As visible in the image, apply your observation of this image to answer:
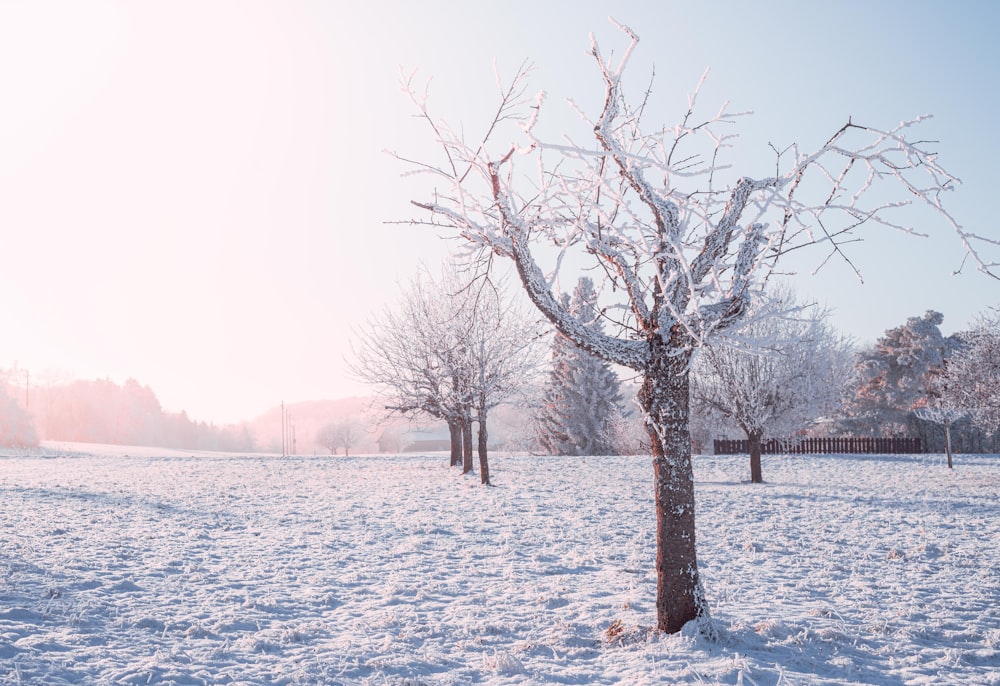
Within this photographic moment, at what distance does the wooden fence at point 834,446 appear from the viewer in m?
33.5

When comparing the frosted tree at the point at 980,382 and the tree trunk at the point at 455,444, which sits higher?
the frosted tree at the point at 980,382

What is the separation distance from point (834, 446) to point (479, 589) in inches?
1272

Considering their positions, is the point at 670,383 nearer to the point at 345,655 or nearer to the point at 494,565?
the point at 345,655

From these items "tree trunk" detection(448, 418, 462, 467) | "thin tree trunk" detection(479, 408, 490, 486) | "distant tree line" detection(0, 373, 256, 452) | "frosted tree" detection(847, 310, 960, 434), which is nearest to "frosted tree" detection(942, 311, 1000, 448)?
"frosted tree" detection(847, 310, 960, 434)

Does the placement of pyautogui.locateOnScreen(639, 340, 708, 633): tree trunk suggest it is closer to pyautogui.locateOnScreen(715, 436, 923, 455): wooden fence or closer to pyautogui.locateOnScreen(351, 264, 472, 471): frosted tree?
pyautogui.locateOnScreen(351, 264, 472, 471): frosted tree

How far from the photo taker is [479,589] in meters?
7.70

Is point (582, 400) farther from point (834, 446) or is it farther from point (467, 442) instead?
point (467, 442)

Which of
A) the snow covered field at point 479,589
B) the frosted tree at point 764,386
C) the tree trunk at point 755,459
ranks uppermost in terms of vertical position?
the frosted tree at point 764,386

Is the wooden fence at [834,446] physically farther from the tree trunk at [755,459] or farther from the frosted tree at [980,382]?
the tree trunk at [755,459]

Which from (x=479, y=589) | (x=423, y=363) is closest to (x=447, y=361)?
(x=423, y=363)

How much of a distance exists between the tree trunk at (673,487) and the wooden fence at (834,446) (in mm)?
29269

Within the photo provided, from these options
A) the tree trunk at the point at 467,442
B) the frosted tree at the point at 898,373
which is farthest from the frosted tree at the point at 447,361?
the frosted tree at the point at 898,373

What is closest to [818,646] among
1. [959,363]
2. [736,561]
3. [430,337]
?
[736,561]

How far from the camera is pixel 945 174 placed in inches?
188
